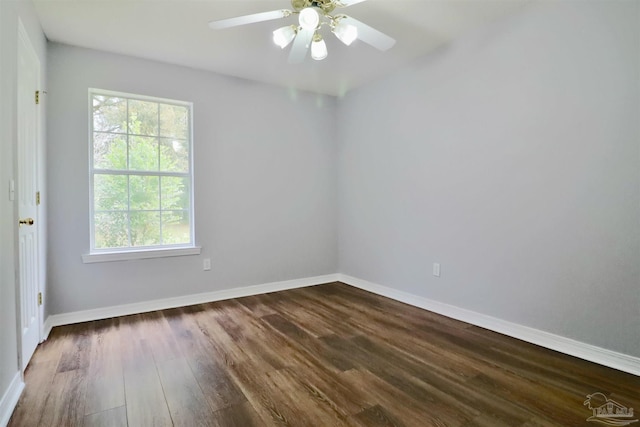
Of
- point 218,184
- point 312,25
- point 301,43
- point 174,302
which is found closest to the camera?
point 312,25

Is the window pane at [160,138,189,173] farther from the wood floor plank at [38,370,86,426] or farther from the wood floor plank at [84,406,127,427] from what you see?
the wood floor plank at [84,406,127,427]

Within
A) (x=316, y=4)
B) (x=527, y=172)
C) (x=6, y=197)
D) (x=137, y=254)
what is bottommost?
(x=137, y=254)

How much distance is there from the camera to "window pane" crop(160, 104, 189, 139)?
3.43 metres

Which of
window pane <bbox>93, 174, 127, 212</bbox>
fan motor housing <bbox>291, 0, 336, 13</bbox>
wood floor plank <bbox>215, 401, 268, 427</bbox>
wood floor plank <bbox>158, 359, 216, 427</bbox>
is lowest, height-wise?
wood floor plank <bbox>215, 401, 268, 427</bbox>

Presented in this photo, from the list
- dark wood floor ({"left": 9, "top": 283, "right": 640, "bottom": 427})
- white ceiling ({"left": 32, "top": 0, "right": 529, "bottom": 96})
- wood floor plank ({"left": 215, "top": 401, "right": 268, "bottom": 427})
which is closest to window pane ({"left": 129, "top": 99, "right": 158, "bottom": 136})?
white ceiling ({"left": 32, "top": 0, "right": 529, "bottom": 96})

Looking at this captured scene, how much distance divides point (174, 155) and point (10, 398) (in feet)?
7.70

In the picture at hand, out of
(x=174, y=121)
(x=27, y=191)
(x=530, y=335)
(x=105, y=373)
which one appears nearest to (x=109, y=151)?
(x=174, y=121)

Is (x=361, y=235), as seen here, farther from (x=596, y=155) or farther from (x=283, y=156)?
(x=596, y=155)

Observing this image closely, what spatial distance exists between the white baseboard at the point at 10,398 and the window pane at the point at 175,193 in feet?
6.11

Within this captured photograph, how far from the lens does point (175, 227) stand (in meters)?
3.52

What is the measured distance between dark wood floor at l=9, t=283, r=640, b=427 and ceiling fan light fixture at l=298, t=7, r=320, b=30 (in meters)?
2.03

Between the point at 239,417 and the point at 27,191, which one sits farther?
the point at 27,191

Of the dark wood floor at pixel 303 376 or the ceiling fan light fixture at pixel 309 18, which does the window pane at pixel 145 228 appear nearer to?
the dark wood floor at pixel 303 376

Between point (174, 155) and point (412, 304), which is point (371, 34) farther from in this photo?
point (412, 304)
